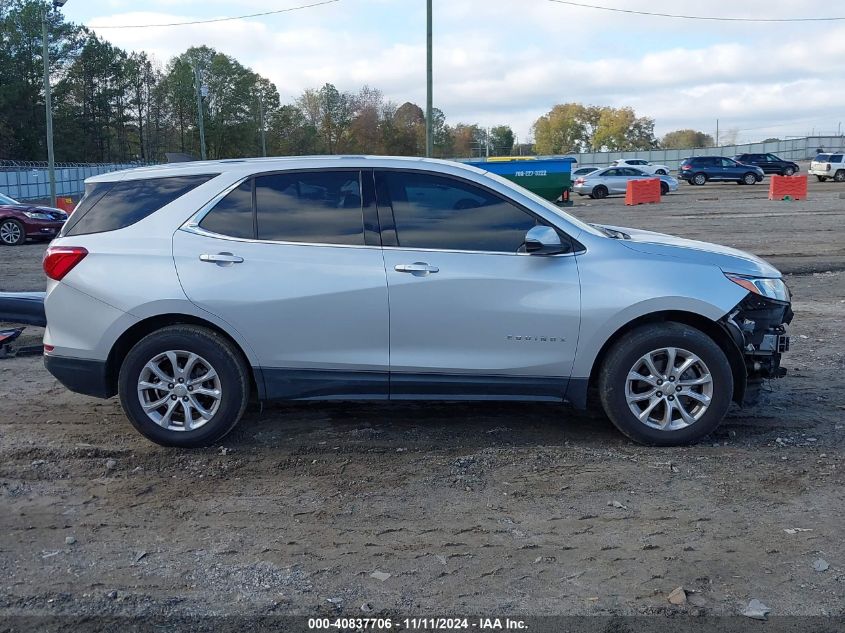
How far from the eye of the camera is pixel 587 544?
4.16m

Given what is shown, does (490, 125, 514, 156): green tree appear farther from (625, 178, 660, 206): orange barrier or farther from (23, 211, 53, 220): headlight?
(23, 211, 53, 220): headlight

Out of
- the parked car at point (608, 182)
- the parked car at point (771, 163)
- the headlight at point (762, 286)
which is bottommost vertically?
the headlight at point (762, 286)

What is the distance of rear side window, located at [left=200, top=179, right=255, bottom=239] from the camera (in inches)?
218

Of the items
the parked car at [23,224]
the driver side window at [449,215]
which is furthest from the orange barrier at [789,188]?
the driver side window at [449,215]

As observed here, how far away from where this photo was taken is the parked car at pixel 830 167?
153 feet

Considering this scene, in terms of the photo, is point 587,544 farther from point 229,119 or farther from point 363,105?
point 229,119

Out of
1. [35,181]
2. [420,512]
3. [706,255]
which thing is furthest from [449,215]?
[35,181]

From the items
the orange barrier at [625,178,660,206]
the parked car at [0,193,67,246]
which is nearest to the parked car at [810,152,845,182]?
the orange barrier at [625,178,660,206]

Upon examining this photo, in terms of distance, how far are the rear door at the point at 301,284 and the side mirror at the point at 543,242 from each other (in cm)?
95

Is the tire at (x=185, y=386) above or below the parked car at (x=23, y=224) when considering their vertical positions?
below

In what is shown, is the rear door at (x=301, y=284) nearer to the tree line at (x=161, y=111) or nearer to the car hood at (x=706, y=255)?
the car hood at (x=706, y=255)

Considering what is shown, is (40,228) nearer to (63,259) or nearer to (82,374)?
(63,259)

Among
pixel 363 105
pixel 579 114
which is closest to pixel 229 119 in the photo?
pixel 363 105

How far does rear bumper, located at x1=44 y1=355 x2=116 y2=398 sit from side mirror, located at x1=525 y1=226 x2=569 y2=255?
2.86 m
